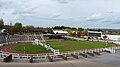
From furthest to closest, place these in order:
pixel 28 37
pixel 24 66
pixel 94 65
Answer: pixel 28 37
pixel 94 65
pixel 24 66

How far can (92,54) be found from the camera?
33375mm

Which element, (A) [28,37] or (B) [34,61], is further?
(A) [28,37]

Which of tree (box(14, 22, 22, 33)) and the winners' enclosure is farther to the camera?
tree (box(14, 22, 22, 33))

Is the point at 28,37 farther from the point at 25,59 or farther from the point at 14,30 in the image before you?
the point at 25,59

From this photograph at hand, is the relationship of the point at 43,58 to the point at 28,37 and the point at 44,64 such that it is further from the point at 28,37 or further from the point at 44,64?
the point at 28,37

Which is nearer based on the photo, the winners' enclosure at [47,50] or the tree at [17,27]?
the winners' enclosure at [47,50]

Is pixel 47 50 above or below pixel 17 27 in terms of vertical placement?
below

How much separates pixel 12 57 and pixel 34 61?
3.29 m

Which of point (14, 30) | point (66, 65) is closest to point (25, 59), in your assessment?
point (66, 65)

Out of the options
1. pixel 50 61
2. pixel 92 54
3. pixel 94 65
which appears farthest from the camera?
pixel 92 54

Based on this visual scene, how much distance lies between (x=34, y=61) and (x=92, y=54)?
10.1 meters

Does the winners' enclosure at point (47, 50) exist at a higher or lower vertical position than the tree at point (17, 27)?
lower

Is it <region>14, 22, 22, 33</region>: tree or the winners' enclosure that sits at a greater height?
<region>14, 22, 22, 33</region>: tree

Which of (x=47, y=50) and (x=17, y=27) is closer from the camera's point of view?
(x=47, y=50)
